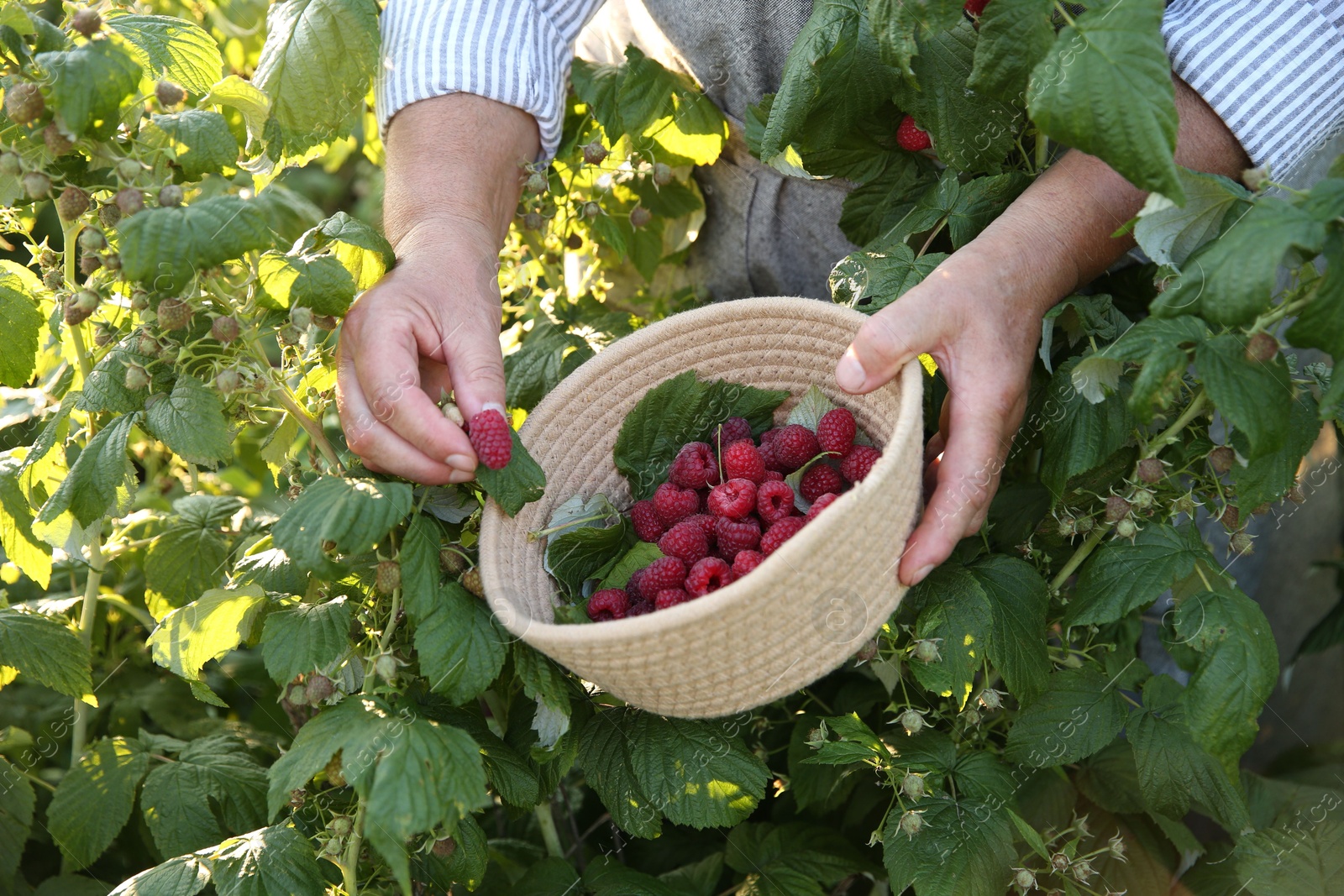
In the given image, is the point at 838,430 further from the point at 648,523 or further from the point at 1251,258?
the point at 1251,258

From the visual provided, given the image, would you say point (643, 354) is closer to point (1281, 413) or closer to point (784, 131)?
point (784, 131)

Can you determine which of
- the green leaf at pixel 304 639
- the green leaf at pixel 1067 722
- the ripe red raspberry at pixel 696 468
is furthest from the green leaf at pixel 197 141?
the green leaf at pixel 1067 722

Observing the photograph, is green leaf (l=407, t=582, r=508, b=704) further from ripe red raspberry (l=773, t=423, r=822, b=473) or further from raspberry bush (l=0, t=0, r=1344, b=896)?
ripe red raspberry (l=773, t=423, r=822, b=473)

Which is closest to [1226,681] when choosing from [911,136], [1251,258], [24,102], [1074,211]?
[1251,258]

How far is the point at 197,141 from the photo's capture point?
3.00 ft

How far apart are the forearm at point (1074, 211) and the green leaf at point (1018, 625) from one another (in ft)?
0.94

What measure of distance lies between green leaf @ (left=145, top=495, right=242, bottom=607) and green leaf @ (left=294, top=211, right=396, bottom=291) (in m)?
0.40

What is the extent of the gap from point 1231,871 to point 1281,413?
2.06 ft

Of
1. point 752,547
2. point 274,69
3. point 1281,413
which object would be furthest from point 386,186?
point 1281,413

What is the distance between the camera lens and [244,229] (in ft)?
2.86

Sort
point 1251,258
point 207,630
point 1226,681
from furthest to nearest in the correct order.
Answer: point 207,630
point 1226,681
point 1251,258

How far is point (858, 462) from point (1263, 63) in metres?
0.56

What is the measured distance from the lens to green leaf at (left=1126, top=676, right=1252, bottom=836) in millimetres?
1040

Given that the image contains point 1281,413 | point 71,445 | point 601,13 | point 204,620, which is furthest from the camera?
point 601,13
